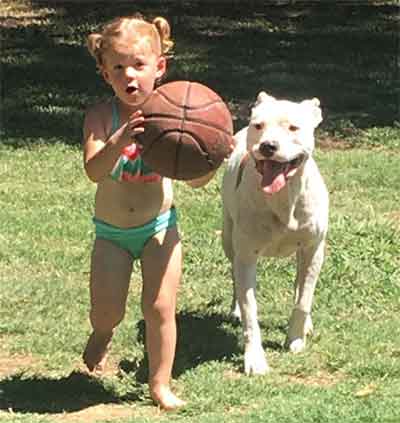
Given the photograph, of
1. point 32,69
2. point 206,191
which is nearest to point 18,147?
point 206,191

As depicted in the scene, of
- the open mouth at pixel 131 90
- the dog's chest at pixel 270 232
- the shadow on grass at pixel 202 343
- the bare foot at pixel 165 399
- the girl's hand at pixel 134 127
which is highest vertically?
the open mouth at pixel 131 90

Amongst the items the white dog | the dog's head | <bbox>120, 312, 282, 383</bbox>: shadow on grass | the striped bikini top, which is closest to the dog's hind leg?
the white dog

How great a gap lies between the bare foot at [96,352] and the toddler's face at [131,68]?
4.24ft

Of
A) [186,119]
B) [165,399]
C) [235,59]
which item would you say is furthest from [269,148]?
[235,59]

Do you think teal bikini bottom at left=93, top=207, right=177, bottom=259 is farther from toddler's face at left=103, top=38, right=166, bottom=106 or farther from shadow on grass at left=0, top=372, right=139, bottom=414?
shadow on grass at left=0, top=372, right=139, bottom=414

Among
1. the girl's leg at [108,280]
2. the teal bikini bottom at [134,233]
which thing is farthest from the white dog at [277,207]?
the girl's leg at [108,280]

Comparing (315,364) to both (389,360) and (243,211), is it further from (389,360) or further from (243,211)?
(243,211)

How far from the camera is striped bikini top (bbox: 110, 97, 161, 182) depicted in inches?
222

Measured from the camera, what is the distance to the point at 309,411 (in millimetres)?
5387

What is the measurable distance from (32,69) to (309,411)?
11.6m

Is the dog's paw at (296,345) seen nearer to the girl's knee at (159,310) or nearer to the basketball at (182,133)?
the girl's knee at (159,310)

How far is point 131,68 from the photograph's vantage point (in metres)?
5.56

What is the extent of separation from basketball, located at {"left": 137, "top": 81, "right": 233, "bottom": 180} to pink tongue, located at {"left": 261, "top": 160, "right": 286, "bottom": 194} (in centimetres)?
35

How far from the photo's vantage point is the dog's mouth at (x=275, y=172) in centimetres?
585
